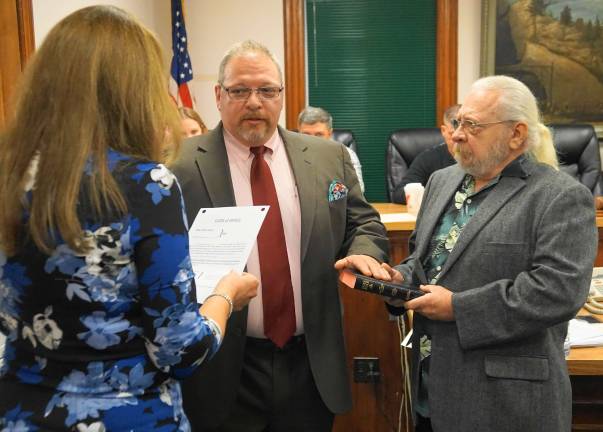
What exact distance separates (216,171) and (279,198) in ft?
0.63

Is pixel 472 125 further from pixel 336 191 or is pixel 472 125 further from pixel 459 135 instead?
pixel 336 191

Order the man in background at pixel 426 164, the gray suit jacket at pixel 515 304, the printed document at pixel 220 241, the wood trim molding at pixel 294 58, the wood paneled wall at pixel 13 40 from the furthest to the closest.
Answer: the wood trim molding at pixel 294 58 → the man in background at pixel 426 164 → the wood paneled wall at pixel 13 40 → the gray suit jacket at pixel 515 304 → the printed document at pixel 220 241

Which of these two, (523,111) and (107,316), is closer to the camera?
(107,316)

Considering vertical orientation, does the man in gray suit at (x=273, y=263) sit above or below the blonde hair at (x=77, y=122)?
below

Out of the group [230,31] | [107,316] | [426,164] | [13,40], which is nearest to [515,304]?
[107,316]

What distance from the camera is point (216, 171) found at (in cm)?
176

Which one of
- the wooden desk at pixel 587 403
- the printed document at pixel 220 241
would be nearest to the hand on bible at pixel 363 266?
the printed document at pixel 220 241

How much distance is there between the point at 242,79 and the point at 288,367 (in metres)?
0.81

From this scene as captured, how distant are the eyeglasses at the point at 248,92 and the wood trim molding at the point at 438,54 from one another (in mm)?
3951

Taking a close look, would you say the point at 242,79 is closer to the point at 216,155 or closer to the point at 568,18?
the point at 216,155

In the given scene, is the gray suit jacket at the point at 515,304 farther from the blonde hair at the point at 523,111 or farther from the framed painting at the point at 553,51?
the framed painting at the point at 553,51

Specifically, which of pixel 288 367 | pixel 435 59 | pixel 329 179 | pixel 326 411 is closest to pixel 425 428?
pixel 326 411

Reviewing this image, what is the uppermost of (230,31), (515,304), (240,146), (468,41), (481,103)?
(230,31)

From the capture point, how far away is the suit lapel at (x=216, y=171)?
1.73 meters
